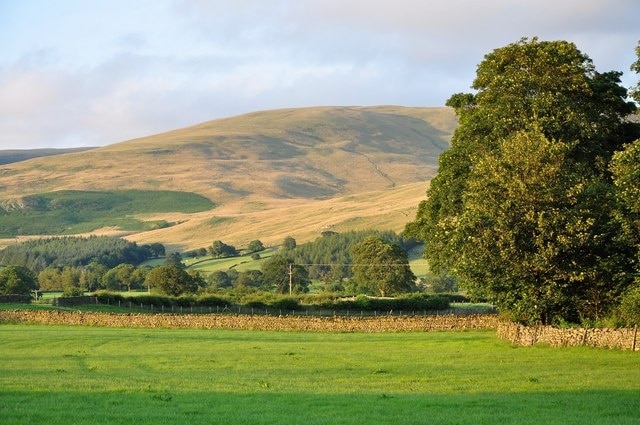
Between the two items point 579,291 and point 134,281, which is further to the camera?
point 134,281

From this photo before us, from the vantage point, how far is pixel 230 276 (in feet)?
617

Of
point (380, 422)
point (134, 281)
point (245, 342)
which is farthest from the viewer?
point (134, 281)

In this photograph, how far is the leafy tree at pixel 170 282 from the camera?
430 ft

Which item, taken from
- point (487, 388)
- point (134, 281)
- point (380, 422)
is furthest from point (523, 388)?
point (134, 281)

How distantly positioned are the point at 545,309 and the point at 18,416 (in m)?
35.1

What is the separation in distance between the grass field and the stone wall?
38.9 inches

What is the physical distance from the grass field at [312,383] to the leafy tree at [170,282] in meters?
68.8

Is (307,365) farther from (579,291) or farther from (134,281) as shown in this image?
(134,281)

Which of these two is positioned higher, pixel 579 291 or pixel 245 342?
pixel 579 291

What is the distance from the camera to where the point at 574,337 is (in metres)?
51.8

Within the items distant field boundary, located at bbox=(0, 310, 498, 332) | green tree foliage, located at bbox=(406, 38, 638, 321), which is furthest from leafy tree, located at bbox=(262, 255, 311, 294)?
green tree foliage, located at bbox=(406, 38, 638, 321)

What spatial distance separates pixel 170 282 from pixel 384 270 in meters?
28.7

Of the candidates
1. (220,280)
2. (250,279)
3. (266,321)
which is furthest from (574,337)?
(220,280)

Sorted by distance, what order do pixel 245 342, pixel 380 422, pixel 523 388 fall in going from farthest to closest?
1. pixel 245 342
2. pixel 523 388
3. pixel 380 422
